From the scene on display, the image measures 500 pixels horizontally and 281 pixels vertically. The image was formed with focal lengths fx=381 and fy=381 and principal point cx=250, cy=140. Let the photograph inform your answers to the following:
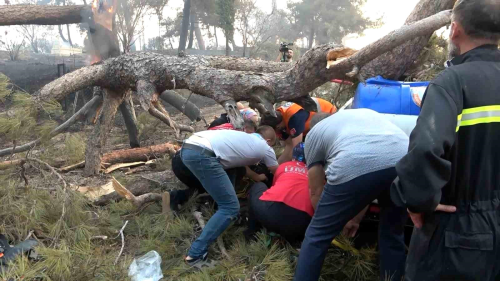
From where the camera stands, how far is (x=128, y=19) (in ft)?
36.5

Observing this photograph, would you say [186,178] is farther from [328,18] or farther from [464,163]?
[328,18]

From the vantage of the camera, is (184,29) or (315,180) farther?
(184,29)

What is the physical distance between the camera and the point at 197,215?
3.14m

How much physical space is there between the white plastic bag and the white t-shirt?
816 mm

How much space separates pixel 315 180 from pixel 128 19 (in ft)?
34.3

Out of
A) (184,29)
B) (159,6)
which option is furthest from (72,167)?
(159,6)

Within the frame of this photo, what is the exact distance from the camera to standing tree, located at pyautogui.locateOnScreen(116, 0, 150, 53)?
33.7 ft

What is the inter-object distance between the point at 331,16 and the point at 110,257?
803 inches

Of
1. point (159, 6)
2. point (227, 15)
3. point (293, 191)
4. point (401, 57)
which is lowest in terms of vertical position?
point (293, 191)

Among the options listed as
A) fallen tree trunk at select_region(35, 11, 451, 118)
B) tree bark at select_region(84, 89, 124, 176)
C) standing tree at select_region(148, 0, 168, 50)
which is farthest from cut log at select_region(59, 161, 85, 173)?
standing tree at select_region(148, 0, 168, 50)

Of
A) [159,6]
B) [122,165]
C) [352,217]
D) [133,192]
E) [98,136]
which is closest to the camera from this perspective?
[352,217]

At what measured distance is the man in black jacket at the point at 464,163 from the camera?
1265mm

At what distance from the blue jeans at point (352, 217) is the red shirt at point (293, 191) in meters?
0.42

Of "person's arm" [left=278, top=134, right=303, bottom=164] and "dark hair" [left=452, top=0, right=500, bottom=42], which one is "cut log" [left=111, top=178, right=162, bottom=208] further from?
"dark hair" [left=452, top=0, right=500, bottom=42]
